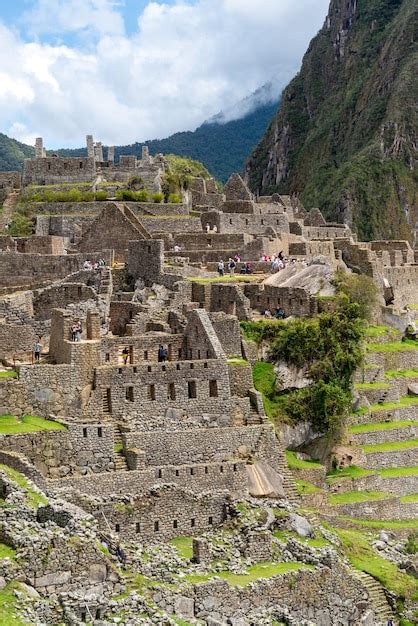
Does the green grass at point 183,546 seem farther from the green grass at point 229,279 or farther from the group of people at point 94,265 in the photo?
the group of people at point 94,265

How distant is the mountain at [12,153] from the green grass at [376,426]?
2299 inches

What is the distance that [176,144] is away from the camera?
150 meters

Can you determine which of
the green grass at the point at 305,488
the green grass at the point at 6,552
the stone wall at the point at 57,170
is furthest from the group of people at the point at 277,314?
the stone wall at the point at 57,170

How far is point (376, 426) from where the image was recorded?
40219 mm

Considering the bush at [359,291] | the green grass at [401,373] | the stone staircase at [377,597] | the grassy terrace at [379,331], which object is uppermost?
the bush at [359,291]

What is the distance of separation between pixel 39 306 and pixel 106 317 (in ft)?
8.06

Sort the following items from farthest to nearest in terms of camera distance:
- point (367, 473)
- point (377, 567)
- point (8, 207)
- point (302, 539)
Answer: point (8, 207) → point (367, 473) → point (377, 567) → point (302, 539)

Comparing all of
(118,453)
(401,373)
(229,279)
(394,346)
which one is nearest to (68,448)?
(118,453)

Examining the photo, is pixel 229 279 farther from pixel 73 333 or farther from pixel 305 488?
pixel 73 333

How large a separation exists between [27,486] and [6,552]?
2.43m

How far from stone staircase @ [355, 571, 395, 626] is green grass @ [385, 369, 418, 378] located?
14077mm

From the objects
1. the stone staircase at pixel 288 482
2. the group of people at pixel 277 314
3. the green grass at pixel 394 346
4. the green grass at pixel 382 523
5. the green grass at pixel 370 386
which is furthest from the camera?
the green grass at pixel 394 346

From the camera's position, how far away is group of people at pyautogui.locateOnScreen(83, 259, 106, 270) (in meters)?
39.2

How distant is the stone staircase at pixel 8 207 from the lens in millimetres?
49938
